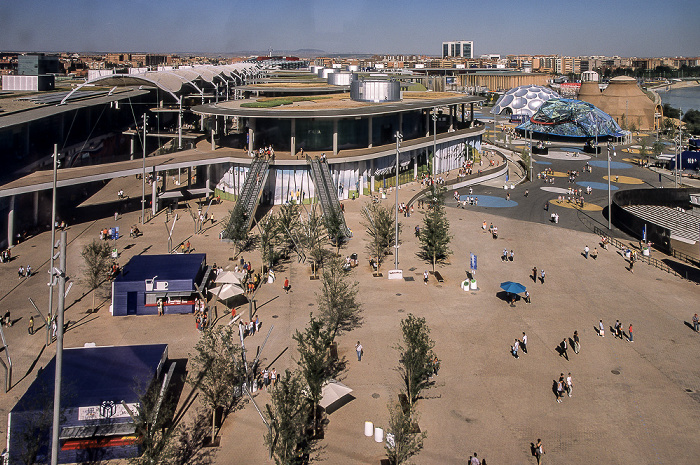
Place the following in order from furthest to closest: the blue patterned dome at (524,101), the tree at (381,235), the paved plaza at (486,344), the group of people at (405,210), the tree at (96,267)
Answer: the blue patterned dome at (524,101) < the group of people at (405,210) < the tree at (381,235) < the tree at (96,267) < the paved plaza at (486,344)

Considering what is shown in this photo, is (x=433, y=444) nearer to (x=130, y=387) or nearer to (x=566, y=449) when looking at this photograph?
(x=566, y=449)

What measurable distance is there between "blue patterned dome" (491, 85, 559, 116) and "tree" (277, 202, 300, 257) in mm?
82160

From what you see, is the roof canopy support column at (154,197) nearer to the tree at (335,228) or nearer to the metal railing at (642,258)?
the tree at (335,228)

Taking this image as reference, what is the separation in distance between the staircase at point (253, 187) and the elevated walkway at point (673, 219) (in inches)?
1098

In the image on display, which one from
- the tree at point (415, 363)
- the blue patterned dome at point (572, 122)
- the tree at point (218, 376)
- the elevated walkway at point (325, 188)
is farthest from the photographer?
the blue patterned dome at point (572, 122)

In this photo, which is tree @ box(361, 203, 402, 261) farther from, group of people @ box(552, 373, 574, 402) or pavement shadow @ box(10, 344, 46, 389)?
pavement shadow @ box(10, 344, 46, 389)

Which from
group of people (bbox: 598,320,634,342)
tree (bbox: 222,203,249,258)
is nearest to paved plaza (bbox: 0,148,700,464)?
group of people (bbox: 598,320,634,342)

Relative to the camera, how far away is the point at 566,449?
18047 millimetres

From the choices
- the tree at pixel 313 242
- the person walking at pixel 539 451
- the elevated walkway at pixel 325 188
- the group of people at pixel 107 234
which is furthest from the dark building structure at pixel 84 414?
the elevated walkway at pixel 325 188

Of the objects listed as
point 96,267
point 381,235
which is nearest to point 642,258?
point 381,235

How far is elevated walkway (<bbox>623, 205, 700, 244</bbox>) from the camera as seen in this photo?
4059cm

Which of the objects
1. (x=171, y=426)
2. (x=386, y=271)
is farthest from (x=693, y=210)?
(x=171, y=426)

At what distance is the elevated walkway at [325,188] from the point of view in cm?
4053

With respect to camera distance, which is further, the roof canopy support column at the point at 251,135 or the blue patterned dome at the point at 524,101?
the blue patterned dome at the point at 524,101
